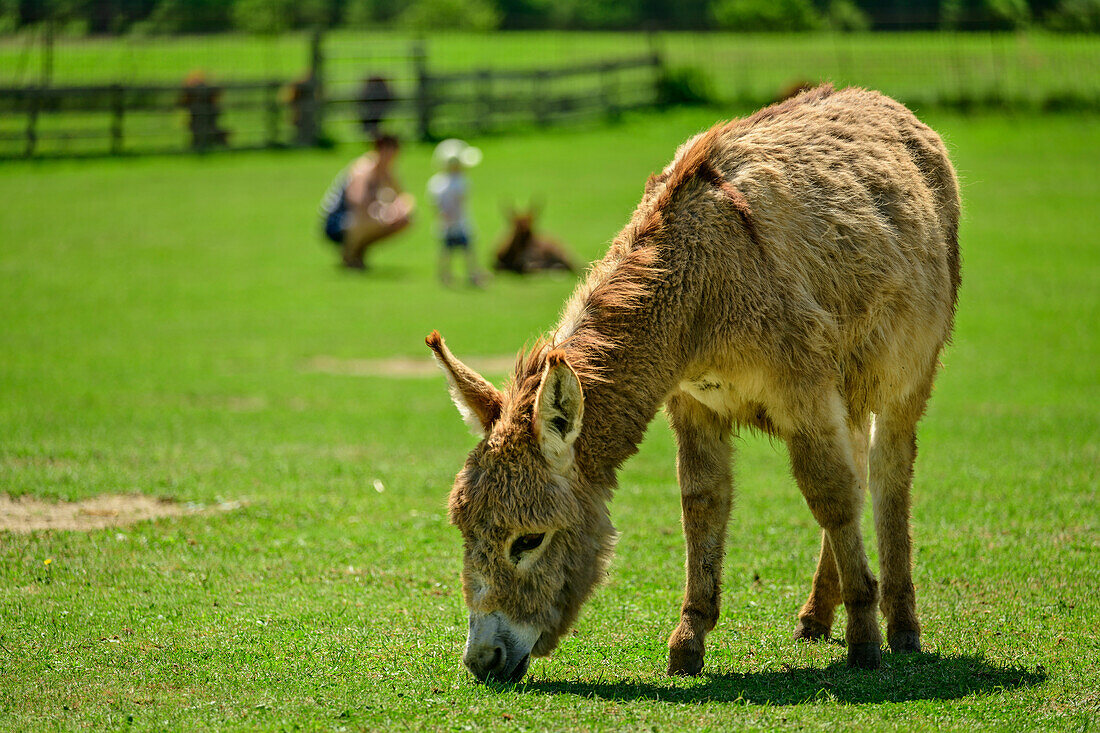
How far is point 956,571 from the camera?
6.99m

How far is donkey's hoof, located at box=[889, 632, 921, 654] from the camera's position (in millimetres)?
5617

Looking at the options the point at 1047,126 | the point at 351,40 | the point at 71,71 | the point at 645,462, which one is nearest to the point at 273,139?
the point at 71,71

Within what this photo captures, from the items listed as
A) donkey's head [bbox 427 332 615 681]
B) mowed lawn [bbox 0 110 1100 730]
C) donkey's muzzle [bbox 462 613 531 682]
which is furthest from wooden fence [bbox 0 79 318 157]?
donkey's muzzle [bbox 462 613 531 682]

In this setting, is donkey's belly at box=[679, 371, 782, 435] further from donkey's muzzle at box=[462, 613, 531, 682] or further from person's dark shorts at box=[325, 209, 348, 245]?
person's dark shorts at box=[325, 209, 348, 245]

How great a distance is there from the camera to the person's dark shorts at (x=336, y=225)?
76.2ft

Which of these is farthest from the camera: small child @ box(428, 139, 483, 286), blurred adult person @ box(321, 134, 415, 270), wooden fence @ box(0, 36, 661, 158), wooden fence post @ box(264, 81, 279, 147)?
wooden fence post @ box(264, 81, 279, 147)

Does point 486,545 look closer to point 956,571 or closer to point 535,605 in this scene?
point 535,605

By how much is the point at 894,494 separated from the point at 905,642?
0.78m

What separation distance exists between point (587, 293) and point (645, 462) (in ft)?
19.0

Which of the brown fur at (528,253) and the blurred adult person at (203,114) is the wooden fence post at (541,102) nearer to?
the blurred adult person at (203,114)

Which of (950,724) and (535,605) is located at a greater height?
Answer: (535,605)

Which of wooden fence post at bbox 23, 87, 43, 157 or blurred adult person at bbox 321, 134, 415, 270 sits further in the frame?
wooden fence post at bbox 23, 87, 43, 157

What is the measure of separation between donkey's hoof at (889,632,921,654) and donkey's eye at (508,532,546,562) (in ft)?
7.13

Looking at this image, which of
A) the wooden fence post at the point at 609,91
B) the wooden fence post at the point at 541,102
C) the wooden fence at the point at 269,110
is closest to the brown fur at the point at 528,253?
the wooden fence at the point at 269,110
